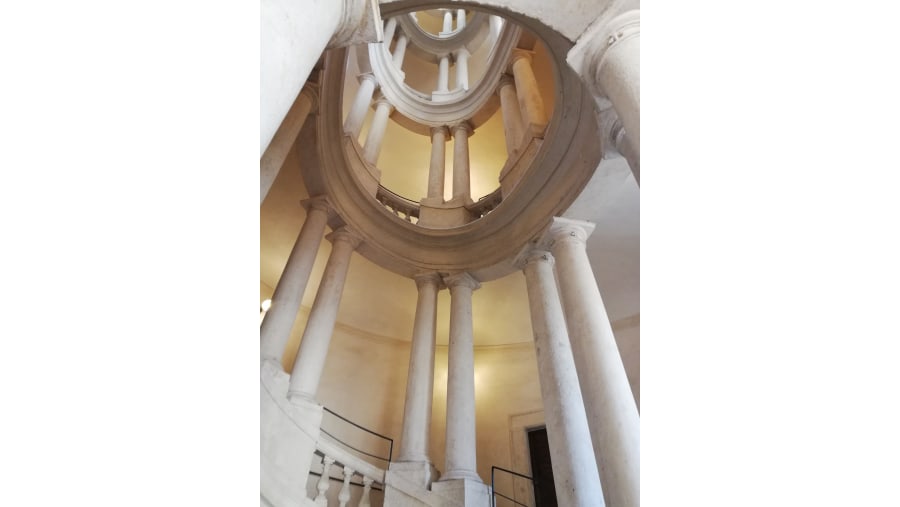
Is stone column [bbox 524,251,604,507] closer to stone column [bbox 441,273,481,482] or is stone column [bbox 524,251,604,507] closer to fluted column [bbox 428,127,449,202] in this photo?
stone column [bbox 441,273,481,482]

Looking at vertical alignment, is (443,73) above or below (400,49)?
below

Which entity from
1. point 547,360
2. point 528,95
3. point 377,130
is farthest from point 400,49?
point 547,360

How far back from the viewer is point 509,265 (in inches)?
340

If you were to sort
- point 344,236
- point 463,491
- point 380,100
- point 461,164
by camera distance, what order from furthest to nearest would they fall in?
point 380,100 < point 461,164 < point 344,236 < point 463,491

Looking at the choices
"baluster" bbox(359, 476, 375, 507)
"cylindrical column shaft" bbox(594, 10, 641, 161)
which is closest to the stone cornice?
"cylindrical column shaft" bbox(594, 10, 641, 161)

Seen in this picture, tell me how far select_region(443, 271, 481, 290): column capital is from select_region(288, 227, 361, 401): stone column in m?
1.87

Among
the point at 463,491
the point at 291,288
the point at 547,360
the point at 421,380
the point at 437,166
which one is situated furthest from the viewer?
the point at 437,166

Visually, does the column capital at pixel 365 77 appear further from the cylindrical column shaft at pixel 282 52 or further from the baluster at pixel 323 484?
the cylindrical column shaft at pixel 282 52

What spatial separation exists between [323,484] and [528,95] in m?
7.84

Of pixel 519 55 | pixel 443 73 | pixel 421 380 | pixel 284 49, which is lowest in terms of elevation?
pixel 284 49

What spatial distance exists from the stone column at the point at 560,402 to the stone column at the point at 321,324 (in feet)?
10.2

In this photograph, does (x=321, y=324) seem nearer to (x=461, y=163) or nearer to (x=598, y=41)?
(x=461, y=163)

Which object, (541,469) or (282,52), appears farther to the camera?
(541,469)

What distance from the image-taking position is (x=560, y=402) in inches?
251
